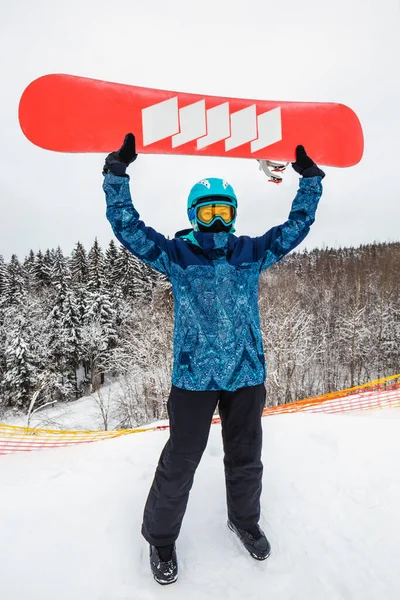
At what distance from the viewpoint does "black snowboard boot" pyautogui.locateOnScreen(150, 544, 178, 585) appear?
1.39m

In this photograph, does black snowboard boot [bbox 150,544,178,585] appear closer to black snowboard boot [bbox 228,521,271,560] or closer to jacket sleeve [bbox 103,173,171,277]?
black snowboard boot [bbox 228,521,271,560]

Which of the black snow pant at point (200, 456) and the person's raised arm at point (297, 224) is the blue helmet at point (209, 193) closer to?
the person's raised arm at point (297, 224)

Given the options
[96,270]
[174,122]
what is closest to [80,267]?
[96,270]

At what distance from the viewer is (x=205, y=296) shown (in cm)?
147

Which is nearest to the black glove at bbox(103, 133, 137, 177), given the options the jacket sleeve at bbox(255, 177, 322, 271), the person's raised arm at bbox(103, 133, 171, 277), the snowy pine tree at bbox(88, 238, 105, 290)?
the person's raised arm at bbox(103, 133, 171, 277)

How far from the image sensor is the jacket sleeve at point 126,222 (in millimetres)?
1406

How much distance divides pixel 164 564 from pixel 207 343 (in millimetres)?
988

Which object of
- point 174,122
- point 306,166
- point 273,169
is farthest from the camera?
point 273,169

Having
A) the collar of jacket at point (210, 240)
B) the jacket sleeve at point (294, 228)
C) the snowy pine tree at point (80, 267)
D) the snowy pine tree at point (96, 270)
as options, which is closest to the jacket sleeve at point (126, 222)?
the collar of jacket at point (210, 240)

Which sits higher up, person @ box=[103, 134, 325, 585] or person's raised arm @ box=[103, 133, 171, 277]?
person's raised arm @ box=[103, 133, 171, 277]

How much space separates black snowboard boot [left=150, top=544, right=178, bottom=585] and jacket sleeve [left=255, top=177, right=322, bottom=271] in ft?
4.57

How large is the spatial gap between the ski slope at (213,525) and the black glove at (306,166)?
5.93 ft

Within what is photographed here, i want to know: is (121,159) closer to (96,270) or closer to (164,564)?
(164,564)

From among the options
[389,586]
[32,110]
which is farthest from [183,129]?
[389,586]
